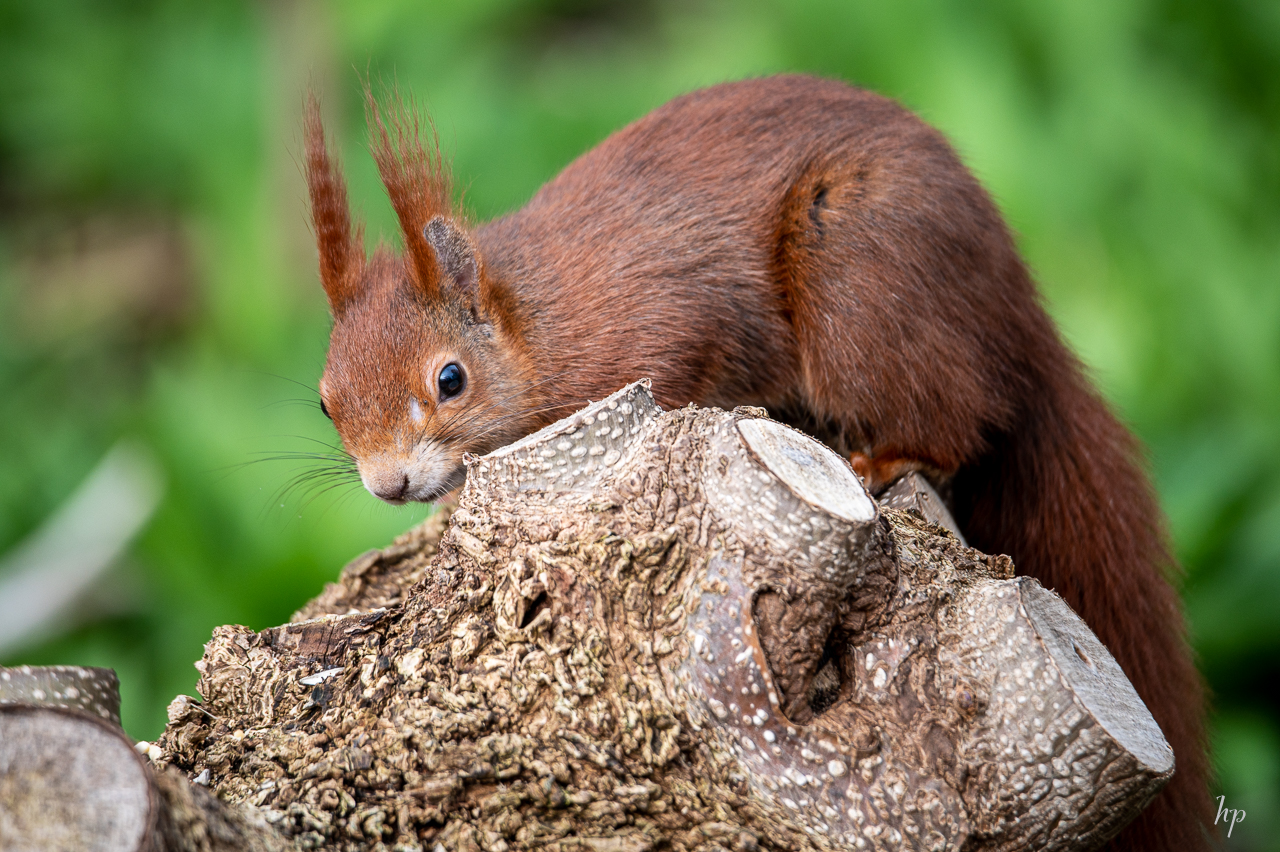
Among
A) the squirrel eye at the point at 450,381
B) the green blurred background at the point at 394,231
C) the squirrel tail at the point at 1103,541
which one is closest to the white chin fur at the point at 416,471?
the squirrel eye at the point at 450,381

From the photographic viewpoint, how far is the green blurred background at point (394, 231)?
169 inches

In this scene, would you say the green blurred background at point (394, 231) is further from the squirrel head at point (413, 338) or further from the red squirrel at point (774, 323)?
the red squirrel at point (774, 323)

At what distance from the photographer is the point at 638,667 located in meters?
1.75

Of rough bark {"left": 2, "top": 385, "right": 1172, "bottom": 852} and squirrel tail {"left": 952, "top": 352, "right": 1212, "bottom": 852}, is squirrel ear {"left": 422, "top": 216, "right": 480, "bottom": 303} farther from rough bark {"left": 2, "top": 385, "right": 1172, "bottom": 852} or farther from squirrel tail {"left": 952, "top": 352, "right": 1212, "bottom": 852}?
squirrel tail {"left": 952, "top": 352, "right": 1212, "bottom": 852}

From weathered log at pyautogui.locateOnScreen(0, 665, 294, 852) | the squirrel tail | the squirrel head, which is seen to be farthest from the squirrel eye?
weathered log at pyautogui.locateOnScreen(0, 665, 294, 852)

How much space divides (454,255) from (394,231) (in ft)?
3.06

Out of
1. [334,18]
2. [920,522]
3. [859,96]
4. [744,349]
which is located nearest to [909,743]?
[920,522]

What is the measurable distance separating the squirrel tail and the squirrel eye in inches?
47.0

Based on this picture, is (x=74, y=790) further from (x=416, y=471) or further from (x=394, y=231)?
(x=394, y=231)

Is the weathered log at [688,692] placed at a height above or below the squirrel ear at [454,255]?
below

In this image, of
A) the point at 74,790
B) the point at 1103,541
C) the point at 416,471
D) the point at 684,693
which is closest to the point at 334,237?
the point at 416,471

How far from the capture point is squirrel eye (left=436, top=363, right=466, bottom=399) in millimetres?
2742

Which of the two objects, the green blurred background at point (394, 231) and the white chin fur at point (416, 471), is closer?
the white chin fur at point (416, 471)

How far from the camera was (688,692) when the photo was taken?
5.62 feet
